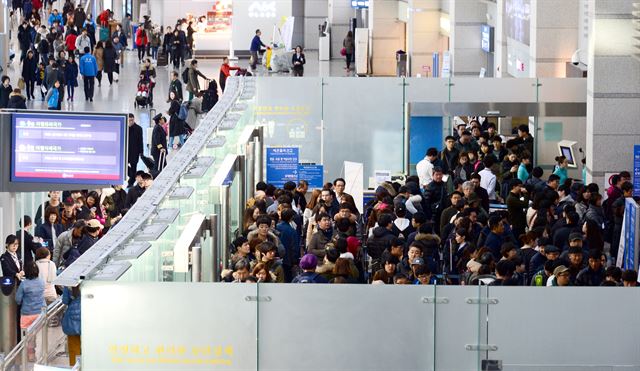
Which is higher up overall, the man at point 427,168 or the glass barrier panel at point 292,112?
the glass barrier panel at point 292,112

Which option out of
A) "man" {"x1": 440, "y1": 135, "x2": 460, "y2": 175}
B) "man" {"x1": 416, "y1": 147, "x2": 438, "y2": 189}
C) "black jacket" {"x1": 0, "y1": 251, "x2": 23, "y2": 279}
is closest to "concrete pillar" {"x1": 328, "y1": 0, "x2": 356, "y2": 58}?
"man" {"x1": 440, "y1": 135, "x2": 460, "y2": 175}

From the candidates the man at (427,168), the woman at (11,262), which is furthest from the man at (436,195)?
the woman at (11,262)

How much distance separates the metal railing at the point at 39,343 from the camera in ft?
37.3

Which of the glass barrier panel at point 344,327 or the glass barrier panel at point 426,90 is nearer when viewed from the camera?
the glass barrier panel at point 344,327

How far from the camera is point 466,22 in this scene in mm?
31266

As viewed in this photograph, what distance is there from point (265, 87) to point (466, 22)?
1103 centimetres

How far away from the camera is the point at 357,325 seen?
30.8 feet

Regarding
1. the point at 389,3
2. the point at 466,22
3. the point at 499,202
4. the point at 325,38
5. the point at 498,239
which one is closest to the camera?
the point at 498,239

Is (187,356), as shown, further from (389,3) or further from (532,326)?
(389,3)

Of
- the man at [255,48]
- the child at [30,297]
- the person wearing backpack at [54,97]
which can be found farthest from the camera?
the man at [255,48]

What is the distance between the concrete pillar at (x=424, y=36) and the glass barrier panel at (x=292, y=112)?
15288mm

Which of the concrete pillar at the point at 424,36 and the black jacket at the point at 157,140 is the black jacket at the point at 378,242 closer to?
the black jacket at the point at 157,140

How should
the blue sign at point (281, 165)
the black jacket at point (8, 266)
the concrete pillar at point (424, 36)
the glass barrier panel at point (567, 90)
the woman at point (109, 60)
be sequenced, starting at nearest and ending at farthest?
1. the black jacket at point (8, 266)
2. the blue sign at point (281, 165)
3. the glass barrier panel at point (567, 90)
4. the concrete pillar at point (424, 36)
5. the woman at point (109, 60)

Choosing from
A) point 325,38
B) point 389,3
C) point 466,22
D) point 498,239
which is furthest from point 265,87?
point 325,38
